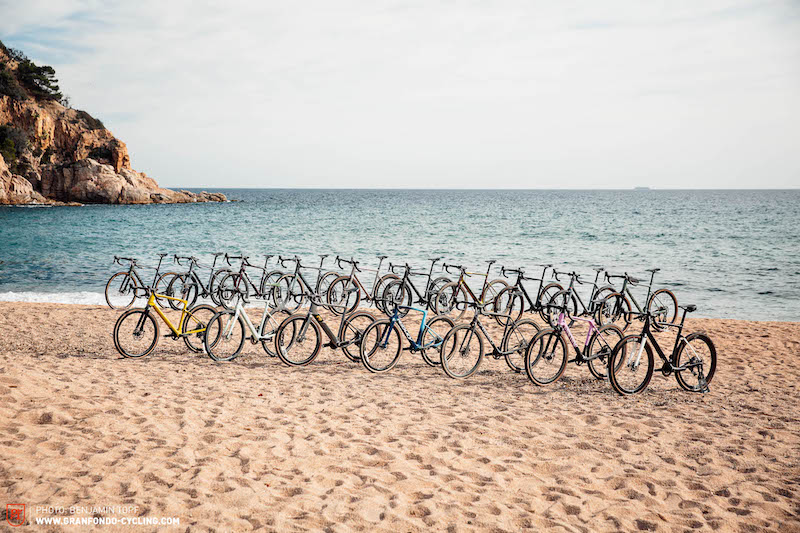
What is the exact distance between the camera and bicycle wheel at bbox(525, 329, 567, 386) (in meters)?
7.23

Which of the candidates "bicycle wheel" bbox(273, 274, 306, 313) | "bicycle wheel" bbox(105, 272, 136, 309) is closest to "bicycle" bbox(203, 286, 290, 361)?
"bicycle wheel" bbox(273, 274, 306, 313)

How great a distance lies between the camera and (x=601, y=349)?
735 cm

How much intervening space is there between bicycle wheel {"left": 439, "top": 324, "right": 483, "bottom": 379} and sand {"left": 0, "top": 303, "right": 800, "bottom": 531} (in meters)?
0.23

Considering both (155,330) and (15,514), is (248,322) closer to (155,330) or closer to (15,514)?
(155,330)

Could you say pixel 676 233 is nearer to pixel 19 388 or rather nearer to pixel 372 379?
pixel 372 379

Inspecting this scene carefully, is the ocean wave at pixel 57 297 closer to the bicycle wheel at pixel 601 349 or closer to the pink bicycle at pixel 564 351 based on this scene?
the pink bicycle at pixel 564 351

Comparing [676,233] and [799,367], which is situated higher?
[676,233]

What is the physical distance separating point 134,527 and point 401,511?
79.7 inches

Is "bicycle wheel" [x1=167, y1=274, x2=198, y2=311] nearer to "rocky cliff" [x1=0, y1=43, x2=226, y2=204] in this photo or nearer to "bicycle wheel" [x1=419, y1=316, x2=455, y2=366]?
"bicycle wheel" [x1=419, y1=316, x2=455, y2=366]

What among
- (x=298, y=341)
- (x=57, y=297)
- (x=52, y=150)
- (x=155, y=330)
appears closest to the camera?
(x=298, y=341)

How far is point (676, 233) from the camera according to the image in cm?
4050

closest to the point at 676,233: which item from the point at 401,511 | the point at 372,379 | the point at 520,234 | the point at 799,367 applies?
the point at 520,234

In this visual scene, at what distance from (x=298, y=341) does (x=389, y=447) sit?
3.26 meters

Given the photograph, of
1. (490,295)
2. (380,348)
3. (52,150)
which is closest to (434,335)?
(380,348)
